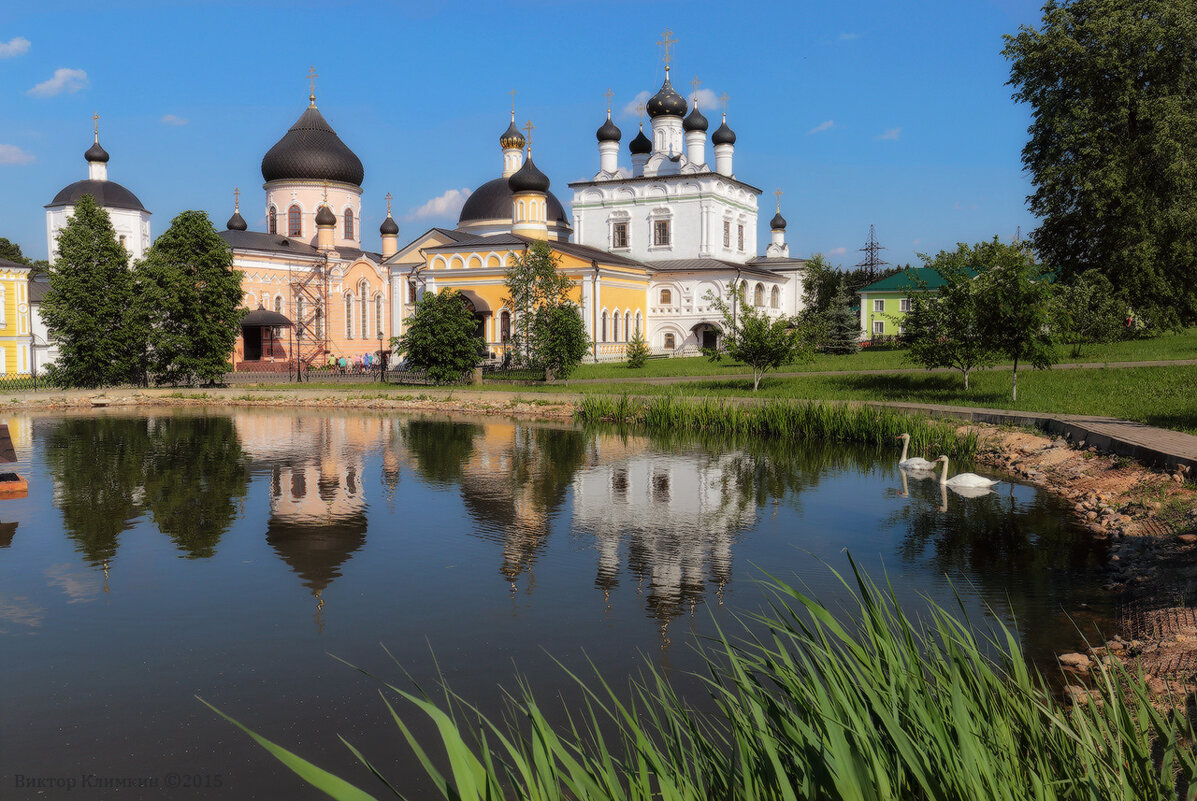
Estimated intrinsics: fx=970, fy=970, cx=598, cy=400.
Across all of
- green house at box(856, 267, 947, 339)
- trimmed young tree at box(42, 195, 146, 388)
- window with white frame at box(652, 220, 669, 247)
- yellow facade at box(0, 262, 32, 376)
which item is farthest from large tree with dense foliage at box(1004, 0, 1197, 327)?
yellow facade at box(0, 262, 32, 376)

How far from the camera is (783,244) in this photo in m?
52.9

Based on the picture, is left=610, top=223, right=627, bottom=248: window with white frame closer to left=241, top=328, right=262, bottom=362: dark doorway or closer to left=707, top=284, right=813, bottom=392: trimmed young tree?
left=241, top=328, right=262, bottom=362: dark doorway

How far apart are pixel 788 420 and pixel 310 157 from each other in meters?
34.9

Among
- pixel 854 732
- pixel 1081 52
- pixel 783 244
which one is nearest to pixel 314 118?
pixel 783 244

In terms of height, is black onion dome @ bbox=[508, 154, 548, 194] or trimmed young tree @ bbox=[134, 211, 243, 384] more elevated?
black onion dome @ bbox=[508, 154, 548, 194]

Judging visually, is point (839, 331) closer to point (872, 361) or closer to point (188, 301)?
point (872, 361)

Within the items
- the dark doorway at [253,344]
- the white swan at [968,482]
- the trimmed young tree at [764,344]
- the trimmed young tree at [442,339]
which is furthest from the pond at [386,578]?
the dark doorway at [253,344]

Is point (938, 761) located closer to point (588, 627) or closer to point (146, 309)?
point (588, 627)

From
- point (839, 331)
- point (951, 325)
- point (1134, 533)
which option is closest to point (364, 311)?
point (839, 331)

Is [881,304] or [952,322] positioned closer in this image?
[952,322]

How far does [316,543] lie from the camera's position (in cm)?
942

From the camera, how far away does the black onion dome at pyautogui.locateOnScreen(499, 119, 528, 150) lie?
47.3 meters

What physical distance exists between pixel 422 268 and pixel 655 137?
44.9 feet

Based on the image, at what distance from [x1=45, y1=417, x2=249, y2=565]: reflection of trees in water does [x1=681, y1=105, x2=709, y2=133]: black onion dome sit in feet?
103
